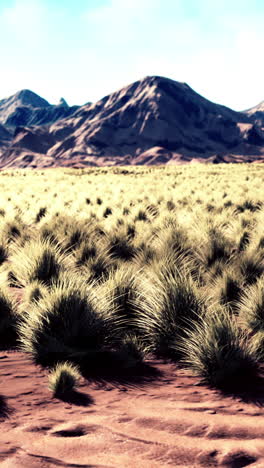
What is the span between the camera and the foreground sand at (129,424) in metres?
2.61

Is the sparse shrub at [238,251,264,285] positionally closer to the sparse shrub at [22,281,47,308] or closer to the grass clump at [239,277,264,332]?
the grass clump at [239,277,264,332]

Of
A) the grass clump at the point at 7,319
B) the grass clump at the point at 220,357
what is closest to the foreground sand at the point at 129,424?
the grass clump at the point at 220,357

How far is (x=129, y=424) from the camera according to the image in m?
2.99

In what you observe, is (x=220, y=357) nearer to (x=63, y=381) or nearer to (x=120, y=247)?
(x=63, y=381)

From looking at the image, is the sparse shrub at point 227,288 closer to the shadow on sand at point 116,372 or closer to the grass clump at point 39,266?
the shadow on sand at point 116,372

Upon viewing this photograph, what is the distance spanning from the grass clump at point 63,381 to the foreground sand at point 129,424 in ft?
0.22

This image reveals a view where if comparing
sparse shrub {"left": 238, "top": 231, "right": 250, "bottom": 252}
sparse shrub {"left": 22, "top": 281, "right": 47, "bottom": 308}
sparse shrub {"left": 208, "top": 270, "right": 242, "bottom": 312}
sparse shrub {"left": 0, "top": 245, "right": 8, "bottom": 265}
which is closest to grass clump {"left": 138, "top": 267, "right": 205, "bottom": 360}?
sparse shrub {"left": 208, "top": 270, "right": 242, "bottom": 312}

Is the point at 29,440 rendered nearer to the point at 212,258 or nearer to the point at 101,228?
the point at 212,258

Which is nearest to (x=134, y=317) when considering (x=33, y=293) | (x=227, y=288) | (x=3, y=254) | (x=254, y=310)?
(x=33, y=293)

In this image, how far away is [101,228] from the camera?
33.9 feet

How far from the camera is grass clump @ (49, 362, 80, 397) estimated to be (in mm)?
3355

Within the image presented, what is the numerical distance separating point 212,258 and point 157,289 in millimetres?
3078

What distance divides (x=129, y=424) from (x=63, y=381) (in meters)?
0.66

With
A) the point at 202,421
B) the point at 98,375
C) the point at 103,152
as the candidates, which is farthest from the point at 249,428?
the point at 103,152
